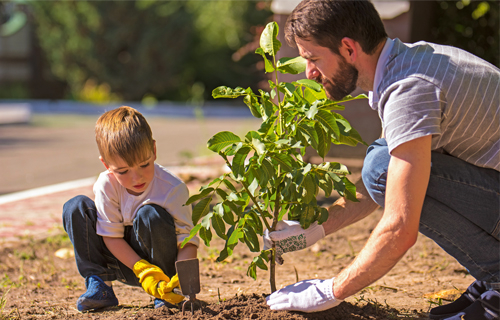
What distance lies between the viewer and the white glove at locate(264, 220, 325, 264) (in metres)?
2.08

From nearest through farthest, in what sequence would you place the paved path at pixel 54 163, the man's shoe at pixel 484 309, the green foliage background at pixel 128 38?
the man's shoe at pixel 484 309
the paved path at pixel 54 163
the green foliage background at pixel 128 38

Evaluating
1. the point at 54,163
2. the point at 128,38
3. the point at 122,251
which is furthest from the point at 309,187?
the point at 128,38

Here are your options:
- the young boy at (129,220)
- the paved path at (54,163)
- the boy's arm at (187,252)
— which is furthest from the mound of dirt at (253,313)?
the paved path at (54,163)

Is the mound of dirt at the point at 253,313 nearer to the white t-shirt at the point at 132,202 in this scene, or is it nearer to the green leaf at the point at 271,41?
the white t-shirt at the point at 132,202

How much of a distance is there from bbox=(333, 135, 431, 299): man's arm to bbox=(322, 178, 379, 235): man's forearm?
1.66ft

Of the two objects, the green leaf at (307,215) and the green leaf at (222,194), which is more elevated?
the green leaf at (222,194)

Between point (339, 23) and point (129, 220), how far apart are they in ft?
4.17

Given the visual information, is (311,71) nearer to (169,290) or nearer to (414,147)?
(414,147)

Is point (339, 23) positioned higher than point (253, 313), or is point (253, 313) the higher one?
point (339, 23)

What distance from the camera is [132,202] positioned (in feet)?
7.67

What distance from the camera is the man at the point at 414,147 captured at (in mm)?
1679

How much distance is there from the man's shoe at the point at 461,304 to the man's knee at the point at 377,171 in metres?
0.50

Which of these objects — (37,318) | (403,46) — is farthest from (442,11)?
(37,318)

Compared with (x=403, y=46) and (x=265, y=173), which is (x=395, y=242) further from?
(x=403, y=46)
